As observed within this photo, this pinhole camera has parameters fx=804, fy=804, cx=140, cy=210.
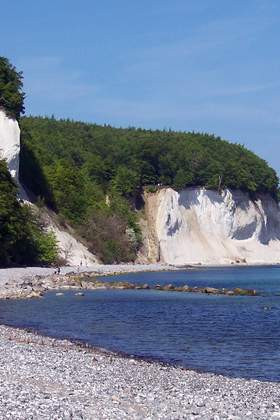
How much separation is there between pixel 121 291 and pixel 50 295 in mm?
7146

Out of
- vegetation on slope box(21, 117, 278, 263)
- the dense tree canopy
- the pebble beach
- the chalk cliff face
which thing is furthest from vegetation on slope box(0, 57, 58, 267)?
the pebble beach

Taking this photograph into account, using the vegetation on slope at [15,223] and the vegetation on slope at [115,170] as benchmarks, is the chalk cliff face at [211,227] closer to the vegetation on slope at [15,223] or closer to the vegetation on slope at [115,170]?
the vegetation on slope at [115,170]

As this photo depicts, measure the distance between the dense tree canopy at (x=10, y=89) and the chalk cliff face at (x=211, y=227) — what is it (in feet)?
114

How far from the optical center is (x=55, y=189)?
86.9 metres

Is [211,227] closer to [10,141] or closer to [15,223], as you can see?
[10,141]

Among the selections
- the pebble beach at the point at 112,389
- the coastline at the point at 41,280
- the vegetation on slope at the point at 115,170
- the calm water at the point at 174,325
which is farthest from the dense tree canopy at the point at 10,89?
the pebble beach at the point at 112,389

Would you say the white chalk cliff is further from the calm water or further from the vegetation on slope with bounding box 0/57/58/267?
the calm water

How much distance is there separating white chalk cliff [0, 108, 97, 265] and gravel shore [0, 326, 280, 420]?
172 ft

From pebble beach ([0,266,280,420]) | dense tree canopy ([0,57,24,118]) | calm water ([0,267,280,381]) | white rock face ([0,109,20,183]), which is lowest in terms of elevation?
calm water ([0,267,280,381])

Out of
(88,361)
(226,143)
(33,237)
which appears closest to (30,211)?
(33,237)

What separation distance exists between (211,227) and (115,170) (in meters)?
17.2

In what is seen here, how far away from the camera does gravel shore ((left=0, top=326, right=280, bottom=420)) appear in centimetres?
1326

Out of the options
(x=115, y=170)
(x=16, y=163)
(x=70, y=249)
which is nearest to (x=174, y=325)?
(x=16, y=163)

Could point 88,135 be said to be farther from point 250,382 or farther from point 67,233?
point 250,382
